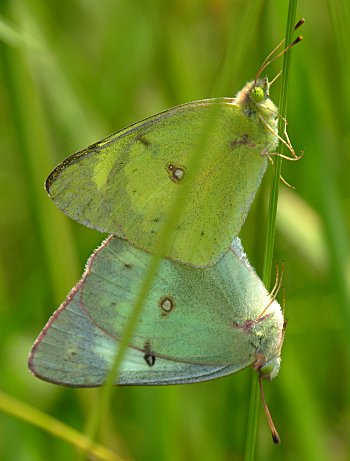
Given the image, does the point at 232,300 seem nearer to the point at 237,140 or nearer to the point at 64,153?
the point at 237,140

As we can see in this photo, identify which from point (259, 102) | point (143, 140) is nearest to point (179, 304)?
point (143, 140)

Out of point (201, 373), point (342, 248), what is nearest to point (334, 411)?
point (342, 248)

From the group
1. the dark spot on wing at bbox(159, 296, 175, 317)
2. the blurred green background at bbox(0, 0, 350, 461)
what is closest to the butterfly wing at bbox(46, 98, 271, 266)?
the dark spot on wing at bbox(159, 296, 175, 317)

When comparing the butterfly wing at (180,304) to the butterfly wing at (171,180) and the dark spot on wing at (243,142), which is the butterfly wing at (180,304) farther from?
the dark spot on wing at (243,142)

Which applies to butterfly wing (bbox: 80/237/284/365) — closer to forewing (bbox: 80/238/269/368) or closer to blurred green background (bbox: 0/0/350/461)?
forewing (bbox: 80/238/269/368)

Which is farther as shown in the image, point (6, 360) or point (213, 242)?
point (6, 360)

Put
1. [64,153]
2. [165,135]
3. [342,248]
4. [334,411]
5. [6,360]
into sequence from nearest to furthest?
1. [165,135]
2. [342,248]
3. [6,360]
4. [334,411]
5. [64,153]

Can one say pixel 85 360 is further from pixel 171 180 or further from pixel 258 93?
pixel 258 93
